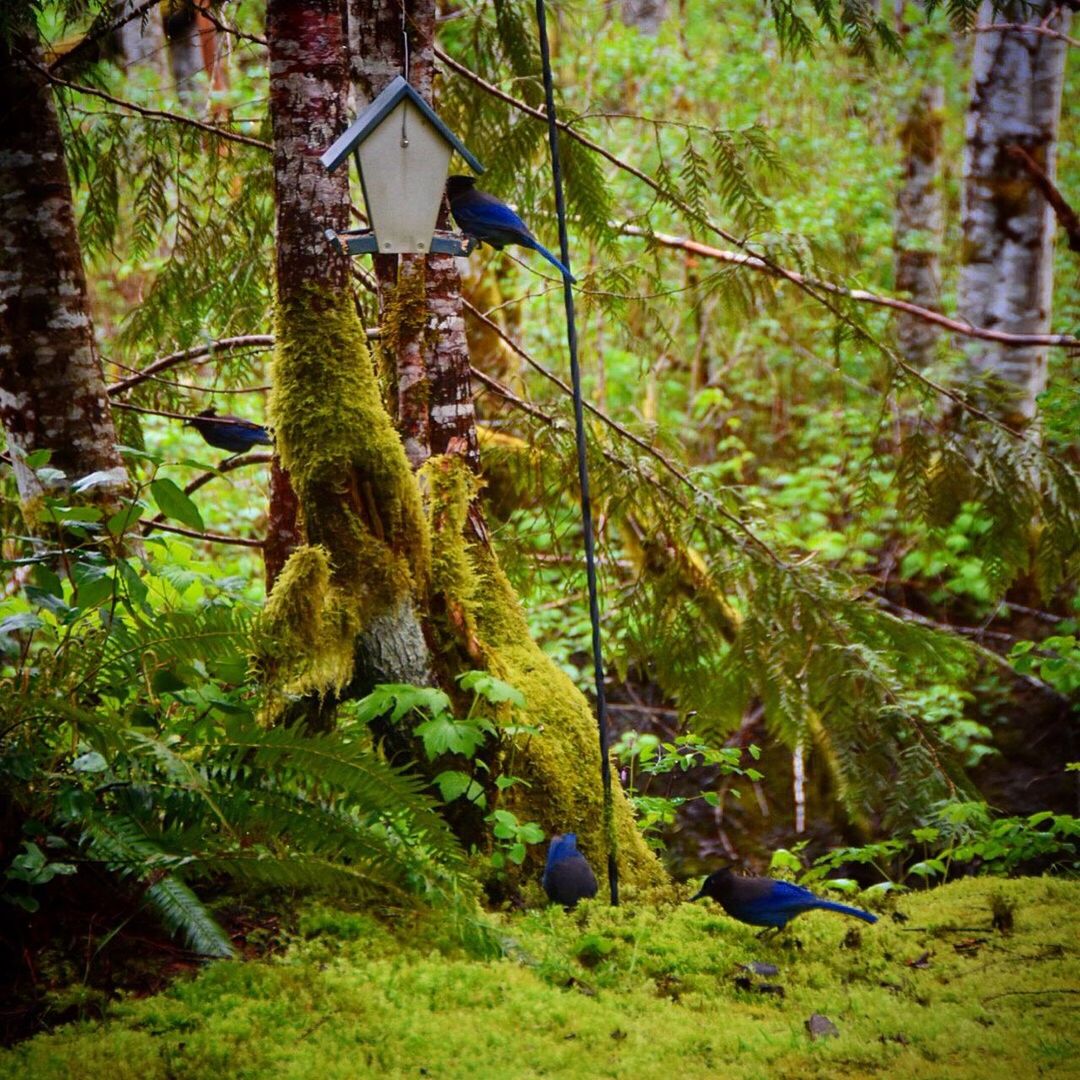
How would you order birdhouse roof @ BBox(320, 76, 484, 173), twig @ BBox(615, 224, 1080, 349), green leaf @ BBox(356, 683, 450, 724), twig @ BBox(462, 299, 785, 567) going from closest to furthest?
birdhouse roof @ BBox(320, 76, 484, 173), green leaf @ BBox(356, 683, 450, 724), twig @ BBox(615, 224, 1080, 349), twig @ BBox(462, 299, 785, 567)

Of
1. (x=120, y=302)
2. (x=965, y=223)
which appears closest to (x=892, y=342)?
(x=965, y=223)

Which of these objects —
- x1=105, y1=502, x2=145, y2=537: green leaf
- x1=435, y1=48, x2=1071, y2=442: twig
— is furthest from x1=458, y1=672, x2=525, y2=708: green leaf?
x1=435, y1=48, x2=1071, y2=442: twig

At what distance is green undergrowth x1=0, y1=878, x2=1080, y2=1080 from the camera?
1706 mm

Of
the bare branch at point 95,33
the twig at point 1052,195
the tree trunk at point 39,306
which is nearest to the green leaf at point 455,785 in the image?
the tree trunk at point 39,306

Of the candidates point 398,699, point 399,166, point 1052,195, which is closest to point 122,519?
point 398,699

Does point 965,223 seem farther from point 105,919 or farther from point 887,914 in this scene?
point 105,919

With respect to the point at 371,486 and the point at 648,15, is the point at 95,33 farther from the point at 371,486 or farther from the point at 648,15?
the point at 648,15

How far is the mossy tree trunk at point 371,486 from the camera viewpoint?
2414 millimetres

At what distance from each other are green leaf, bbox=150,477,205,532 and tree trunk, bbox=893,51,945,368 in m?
8.44

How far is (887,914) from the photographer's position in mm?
2680

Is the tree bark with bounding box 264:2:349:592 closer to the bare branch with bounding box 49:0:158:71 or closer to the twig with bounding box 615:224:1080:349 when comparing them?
the bare branch with bounding box 49:0:158:71

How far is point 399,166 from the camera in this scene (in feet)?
7.49

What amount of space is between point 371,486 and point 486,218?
0.80 m

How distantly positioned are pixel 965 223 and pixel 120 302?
961cm
